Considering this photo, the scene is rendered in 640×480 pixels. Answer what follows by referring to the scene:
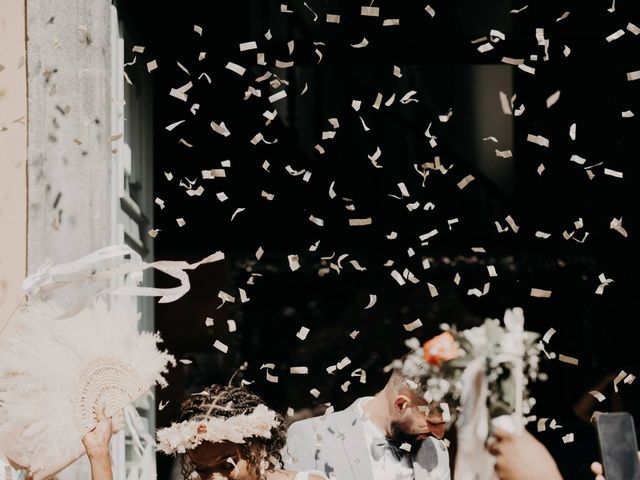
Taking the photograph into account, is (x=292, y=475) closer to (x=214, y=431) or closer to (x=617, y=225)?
(x=214, y=431)

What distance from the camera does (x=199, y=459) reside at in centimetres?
394

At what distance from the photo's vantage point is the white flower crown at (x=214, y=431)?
3908mm

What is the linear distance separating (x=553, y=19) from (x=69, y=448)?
10.4 ft

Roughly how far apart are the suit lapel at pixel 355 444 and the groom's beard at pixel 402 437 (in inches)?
4.9

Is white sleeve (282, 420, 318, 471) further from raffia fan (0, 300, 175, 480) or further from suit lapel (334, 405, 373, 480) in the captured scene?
raffia fan (0, 300, 175, 480)

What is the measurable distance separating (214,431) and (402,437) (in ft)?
3.93

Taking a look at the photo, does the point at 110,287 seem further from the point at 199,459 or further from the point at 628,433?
the point at 628,433

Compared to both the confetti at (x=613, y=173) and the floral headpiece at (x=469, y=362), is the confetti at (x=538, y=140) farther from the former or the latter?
the floral headpiece at (x=469, y=362)

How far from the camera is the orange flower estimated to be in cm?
497

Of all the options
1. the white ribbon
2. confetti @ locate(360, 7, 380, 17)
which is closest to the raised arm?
the white ribbon

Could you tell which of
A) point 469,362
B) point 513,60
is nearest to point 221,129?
point 513,60

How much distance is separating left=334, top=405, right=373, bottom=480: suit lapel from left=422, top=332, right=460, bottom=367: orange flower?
435mm

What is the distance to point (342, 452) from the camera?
4820 millimetres

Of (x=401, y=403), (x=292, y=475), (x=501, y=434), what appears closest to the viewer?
(x=292, y=475)
